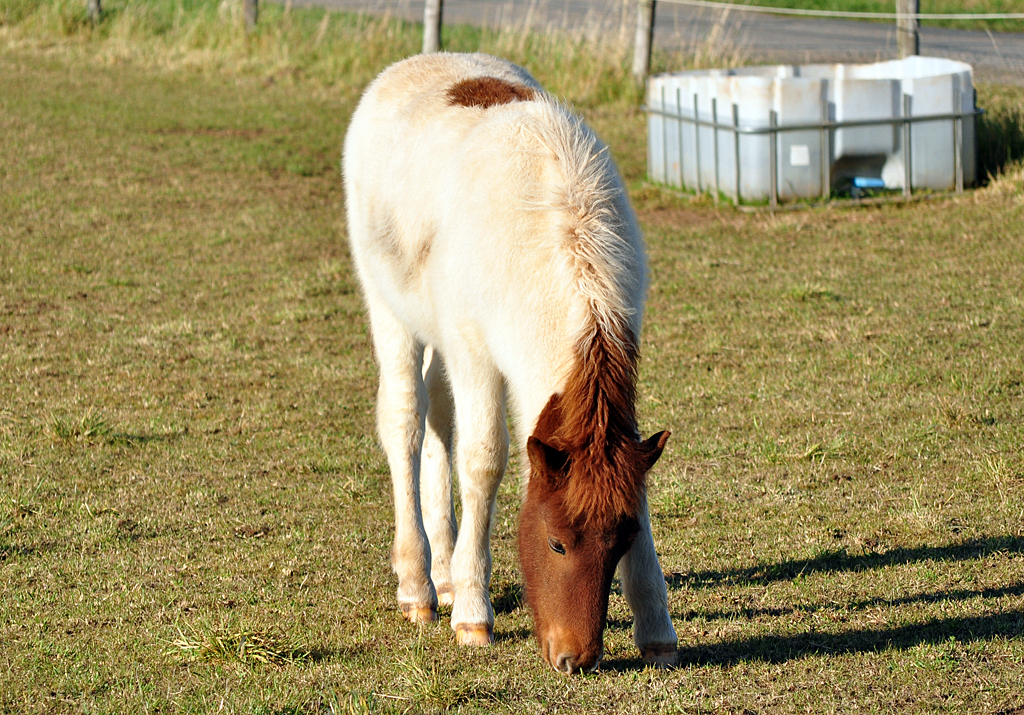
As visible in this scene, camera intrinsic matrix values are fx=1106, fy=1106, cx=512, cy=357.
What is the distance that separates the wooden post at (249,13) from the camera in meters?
18.1

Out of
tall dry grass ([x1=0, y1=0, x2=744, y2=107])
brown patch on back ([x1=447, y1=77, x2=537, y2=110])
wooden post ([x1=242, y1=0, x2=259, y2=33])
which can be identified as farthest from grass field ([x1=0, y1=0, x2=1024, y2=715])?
wooden post ([x1=242, y1=0, x2=259, y2=33])

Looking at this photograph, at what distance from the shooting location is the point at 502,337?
141 inches

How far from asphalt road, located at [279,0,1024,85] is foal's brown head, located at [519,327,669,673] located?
1284 centimetres

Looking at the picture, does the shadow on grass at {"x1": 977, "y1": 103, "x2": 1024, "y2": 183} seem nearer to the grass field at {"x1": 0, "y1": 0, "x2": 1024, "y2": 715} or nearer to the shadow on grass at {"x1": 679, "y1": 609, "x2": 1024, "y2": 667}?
the grass field at {"x1": 0, "y1": 0, "x2": 1024, "y2": 715}

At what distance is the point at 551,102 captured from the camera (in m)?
4.08

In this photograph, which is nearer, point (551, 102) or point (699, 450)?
point (551, 102)

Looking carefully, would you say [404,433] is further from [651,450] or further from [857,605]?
[857,605]

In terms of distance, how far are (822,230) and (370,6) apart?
16730mm

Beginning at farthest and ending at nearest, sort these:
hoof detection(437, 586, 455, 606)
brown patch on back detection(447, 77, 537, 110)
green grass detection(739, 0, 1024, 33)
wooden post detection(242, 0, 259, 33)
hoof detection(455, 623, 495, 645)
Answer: green grass detection(739, 0, 1024, 33), wooden post detection(242, 0, 259, 33), hoof detection(437, 586, 455, 606), brown patch on back detection(447, 77, 537, 110), hoof detection(455, 623, 495, 645)

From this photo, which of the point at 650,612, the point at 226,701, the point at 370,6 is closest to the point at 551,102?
the point at 650,612

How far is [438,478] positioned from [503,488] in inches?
38.6

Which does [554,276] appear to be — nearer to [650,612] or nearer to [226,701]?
[650,612]

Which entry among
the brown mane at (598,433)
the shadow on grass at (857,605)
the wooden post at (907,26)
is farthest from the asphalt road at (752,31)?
the brown mane at (598,433)

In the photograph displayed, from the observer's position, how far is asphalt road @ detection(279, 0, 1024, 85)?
16.9 metres
